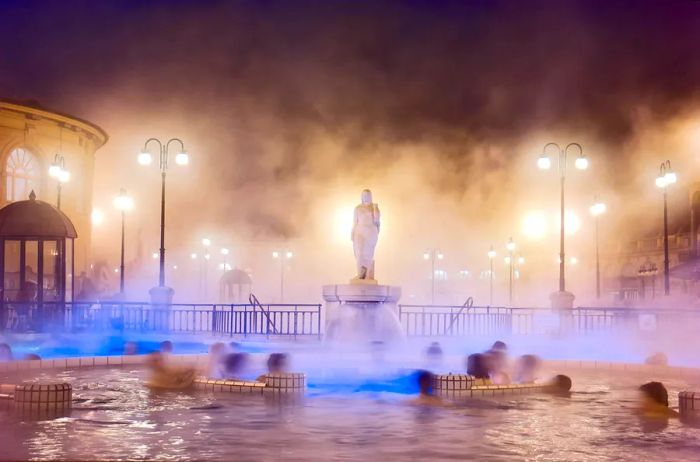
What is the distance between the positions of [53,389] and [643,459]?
7.07m

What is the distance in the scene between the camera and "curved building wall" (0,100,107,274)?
4066 cm

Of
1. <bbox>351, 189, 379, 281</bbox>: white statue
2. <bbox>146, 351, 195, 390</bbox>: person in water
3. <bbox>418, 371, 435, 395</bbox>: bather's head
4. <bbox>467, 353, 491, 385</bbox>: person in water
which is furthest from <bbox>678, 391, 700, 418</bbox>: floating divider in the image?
<bbox>351, 189, 379, 281</bbox>: white statue

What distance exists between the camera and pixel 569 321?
27.1 m

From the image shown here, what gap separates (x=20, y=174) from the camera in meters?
41.4

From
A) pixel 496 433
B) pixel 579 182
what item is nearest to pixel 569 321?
pixel 496 433

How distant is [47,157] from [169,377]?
33.3 meters

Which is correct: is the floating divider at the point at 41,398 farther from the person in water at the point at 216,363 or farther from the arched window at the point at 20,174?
the arched window at the point at 20,174

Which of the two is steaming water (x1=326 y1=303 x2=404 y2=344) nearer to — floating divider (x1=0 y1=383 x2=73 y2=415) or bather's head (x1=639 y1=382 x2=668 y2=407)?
bather's head (x1=639 y1=382 x2=668 y2=407)

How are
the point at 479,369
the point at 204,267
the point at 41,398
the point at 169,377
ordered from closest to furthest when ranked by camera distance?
the point at 41,398, the point at 479,369, the point at 169,377, the point at 204,267

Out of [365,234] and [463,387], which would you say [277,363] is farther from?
[365,234]

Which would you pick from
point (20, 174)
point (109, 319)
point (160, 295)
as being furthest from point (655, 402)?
point (20, 174)

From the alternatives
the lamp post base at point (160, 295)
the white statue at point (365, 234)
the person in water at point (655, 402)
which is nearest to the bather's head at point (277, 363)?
the person in water at point (655, 402)

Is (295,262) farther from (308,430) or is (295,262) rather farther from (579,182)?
(308,430)

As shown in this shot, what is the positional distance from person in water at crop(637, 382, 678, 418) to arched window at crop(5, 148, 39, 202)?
36.7 metres
